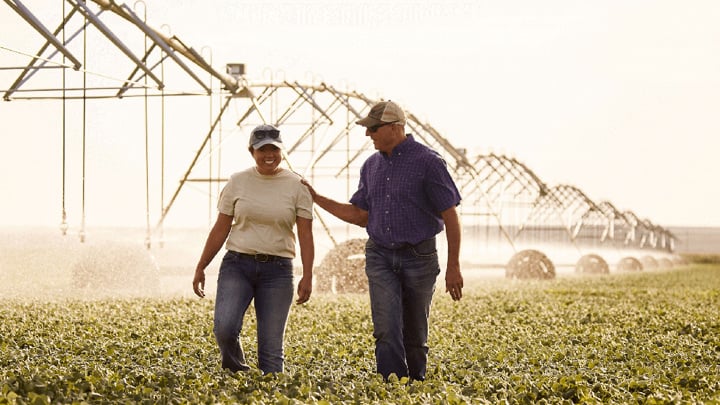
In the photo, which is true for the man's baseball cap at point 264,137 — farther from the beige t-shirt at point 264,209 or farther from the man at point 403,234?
the man at point 403,234

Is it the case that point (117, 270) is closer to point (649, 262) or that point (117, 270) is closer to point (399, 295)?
point (399, 295)

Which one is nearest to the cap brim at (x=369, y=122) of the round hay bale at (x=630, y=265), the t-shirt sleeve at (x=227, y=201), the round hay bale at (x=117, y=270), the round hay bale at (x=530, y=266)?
the t-shirt sleeve at (x=227, y=201)

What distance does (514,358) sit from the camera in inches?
329

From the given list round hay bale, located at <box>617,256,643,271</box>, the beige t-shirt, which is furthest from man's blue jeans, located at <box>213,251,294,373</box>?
round hay bale, located at <box>617,256,643,271</box>

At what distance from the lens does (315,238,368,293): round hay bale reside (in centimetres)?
1889

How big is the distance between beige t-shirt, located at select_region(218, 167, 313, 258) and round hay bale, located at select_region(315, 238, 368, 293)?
12765mm

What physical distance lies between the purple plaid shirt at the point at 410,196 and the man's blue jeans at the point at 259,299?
0.70m

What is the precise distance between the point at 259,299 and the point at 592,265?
103 ft

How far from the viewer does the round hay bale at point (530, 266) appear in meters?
28.0

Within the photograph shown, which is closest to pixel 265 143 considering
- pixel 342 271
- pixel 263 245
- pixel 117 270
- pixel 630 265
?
pixel 263 245

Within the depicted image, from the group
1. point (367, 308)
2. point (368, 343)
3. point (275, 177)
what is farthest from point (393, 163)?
point (367, 308)

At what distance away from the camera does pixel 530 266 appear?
2816cm

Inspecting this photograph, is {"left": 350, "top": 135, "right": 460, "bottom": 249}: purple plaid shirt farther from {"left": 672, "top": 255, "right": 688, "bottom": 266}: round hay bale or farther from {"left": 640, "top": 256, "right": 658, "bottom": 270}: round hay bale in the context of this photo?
{"left": 672, "top": 255, "right": 688, "bottom": 266}: round hay bale

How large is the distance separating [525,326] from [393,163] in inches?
235
